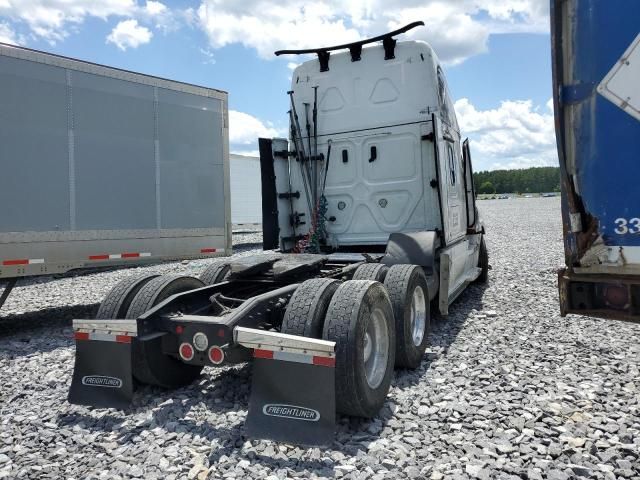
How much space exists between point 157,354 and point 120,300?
0.73 meters

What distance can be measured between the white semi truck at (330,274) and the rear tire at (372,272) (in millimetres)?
15

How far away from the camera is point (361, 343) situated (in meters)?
3.75

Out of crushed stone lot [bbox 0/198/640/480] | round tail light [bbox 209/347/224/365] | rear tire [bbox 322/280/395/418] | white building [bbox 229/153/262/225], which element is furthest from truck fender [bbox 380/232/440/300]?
white building [bbox 229/153/262/225]

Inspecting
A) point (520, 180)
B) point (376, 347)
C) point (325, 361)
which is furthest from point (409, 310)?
point (520, 180)

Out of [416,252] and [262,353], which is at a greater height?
[416,252]

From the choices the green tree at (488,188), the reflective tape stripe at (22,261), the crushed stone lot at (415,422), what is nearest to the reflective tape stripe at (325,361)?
the crushed stone lot at (415,422)

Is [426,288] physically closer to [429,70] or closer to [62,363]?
[429,70]

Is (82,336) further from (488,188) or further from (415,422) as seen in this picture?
(488,188)

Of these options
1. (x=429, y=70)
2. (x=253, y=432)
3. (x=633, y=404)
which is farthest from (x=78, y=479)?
(x=429, y=70)

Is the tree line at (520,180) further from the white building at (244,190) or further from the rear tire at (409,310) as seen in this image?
the rear tire at (409,310)

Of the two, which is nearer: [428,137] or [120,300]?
[120,300]

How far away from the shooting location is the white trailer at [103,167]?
664 centimetres

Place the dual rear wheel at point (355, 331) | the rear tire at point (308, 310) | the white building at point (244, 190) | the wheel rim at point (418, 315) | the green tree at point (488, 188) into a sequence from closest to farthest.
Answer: the dual rear wheel at point (355, 331) < the rear tire at point (308, 310) < the wheel rim at point (418, 315) < the white building at point (244, 190) < the green tree at point (488, 188)

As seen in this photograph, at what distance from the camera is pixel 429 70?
6668mm
